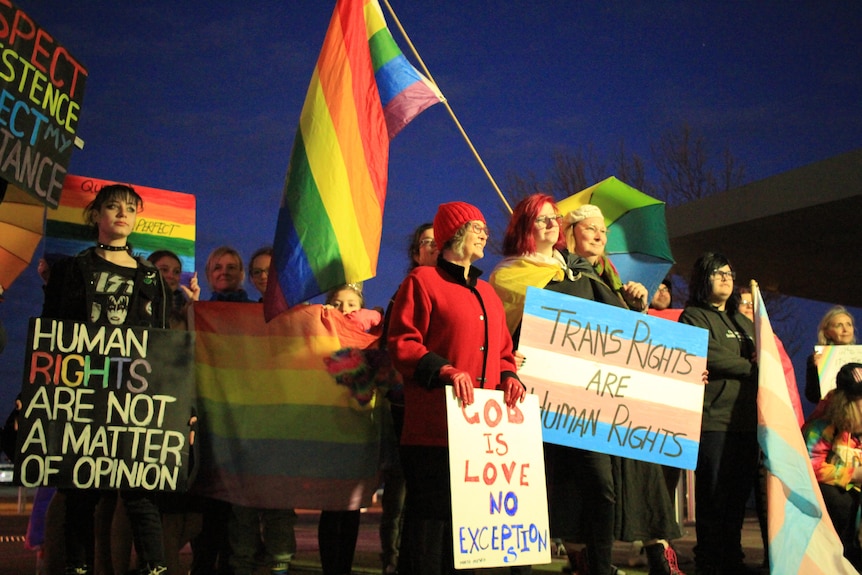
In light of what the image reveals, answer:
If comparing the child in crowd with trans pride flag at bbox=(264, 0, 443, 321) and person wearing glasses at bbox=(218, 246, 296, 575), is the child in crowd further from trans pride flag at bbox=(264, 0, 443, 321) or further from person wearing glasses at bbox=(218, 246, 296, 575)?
person wearing glasses at bbox=(218, 246, 296, 575)

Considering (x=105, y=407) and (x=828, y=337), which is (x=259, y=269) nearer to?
(x=105, y=407)

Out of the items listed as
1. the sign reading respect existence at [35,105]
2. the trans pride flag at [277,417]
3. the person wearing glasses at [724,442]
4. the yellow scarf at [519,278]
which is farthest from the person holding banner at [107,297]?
the person wearing glasses at [724,442]

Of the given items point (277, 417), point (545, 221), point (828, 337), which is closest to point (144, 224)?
point (277, 417)

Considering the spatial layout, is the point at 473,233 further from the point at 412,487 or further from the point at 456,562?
the point at 456,562

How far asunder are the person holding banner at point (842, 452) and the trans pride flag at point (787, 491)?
565mm

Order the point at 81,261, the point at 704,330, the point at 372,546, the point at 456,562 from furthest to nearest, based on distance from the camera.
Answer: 1. the point at 372,546
2. the point at 704,330
3. the point at 81,261
4. the point at 456,562

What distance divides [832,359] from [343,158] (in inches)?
142

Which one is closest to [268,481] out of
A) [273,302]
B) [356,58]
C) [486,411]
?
[273,302]

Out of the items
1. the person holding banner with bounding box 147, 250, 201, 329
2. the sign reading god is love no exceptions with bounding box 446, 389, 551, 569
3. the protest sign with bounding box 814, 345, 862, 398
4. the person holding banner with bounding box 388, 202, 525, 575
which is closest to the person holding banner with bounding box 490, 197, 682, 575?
the person holding banner with bounding box 388, 202, 525, 575

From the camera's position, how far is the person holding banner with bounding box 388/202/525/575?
3.68 meters

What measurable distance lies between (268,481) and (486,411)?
4.43 feet

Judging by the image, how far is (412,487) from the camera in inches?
148

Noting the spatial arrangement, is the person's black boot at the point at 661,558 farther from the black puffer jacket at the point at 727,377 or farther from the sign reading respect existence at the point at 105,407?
the sign reading respect existence at the point at 105,407

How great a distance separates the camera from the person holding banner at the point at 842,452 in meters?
5.23
